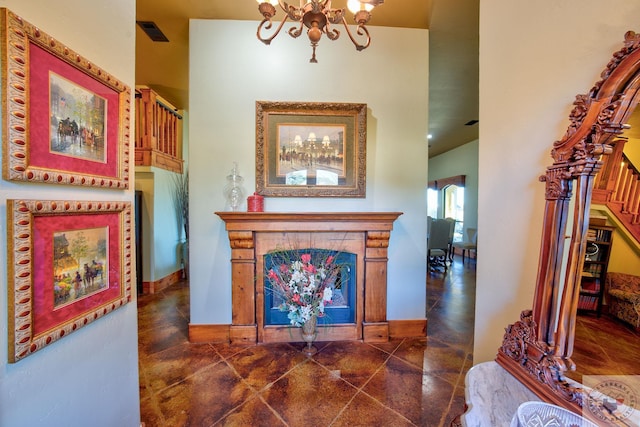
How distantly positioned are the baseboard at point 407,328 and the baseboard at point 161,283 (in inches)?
144

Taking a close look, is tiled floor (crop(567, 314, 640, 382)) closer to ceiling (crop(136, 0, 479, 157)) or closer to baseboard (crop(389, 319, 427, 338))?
baseboard (crop(389, 319, 427, 338))

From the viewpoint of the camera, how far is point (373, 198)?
252 centimetres

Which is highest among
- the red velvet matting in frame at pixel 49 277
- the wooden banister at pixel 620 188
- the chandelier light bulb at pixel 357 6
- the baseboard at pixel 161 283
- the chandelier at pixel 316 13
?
the chandelier light bulb at pixel 357 6

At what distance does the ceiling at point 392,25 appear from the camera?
86.7 inches

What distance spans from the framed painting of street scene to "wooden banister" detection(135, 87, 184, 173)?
235cm

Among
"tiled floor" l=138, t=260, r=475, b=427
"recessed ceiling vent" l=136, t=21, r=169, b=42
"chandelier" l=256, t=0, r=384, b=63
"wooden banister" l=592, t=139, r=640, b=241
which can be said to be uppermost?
"recessed ceiling vent" l=136, t=21, r=169, b=42

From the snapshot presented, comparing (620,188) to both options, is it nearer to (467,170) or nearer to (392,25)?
(392,25)

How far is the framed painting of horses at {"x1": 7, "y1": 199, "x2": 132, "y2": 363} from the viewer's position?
0.75m

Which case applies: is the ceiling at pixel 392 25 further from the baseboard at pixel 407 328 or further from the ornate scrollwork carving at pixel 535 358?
the baseboard at pixel 407 328

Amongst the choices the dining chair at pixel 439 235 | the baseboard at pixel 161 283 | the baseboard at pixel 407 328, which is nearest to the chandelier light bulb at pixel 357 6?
the baseboard at pixel 407 328

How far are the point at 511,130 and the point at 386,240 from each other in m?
1.46

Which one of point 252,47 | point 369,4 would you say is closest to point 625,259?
point 369,4

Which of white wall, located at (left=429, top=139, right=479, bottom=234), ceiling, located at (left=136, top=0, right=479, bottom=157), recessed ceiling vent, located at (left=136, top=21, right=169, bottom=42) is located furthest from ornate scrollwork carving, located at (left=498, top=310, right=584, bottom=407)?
white wall, located at (left=429, top=139, right=479, bottom=234)

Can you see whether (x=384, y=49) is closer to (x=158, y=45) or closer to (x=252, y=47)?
(x=252, y=47)
